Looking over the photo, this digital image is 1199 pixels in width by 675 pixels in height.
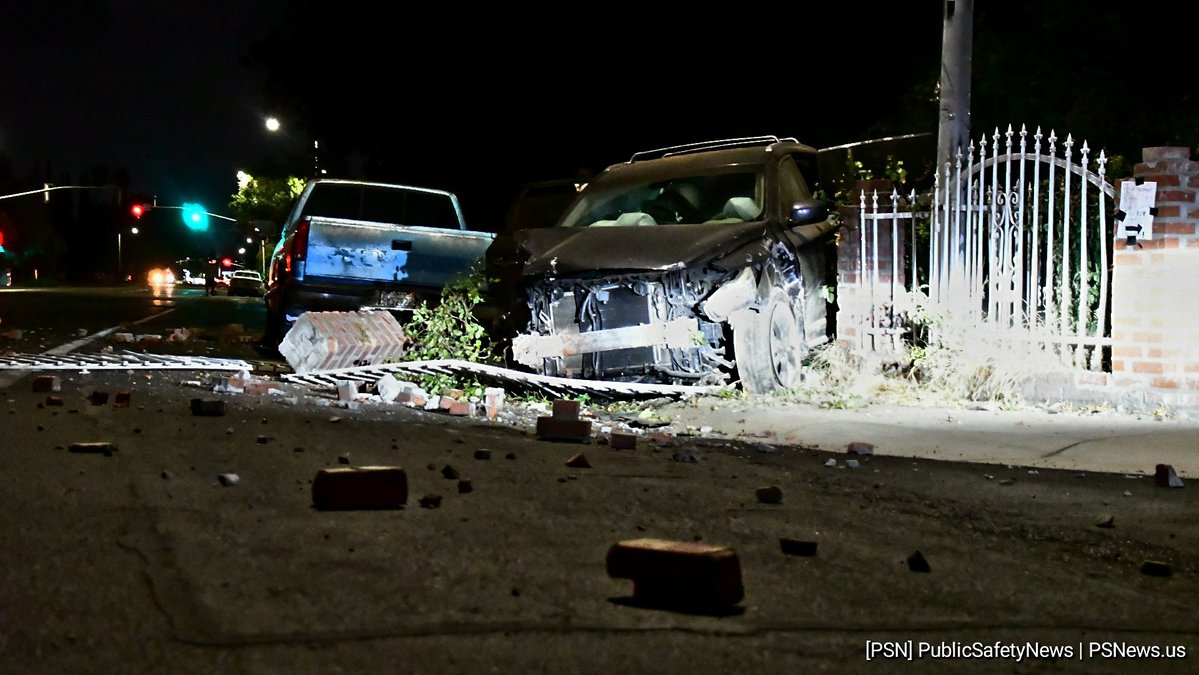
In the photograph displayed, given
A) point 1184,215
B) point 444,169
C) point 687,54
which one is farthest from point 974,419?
point 444,169

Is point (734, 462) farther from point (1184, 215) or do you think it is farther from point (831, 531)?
point (1184, 215)

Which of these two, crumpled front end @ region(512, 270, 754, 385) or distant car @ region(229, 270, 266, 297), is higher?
distant car @ region(229, 270, 266, 297)

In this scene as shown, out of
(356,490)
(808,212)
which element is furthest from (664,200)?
(356,490)

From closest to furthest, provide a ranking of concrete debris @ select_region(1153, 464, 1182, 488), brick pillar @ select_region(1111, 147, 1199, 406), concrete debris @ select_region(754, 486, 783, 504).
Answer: concrete debris @ select_region(754, 486, 783, 504) → concrete debris @ select_region(1153, 464, 1182, 488) → brick pillar @ select_region(1111, 147, 1199, 406)

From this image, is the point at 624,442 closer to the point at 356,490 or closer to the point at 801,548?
the point at 356,490

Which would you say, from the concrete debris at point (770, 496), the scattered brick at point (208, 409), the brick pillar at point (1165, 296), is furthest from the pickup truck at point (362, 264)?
the concrete debris at point (770, 496)

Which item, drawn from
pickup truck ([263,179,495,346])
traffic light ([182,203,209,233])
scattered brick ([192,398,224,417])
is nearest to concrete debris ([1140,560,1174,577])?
scattered brick ([192,398,224,417])

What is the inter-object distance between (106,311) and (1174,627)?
69.0ft

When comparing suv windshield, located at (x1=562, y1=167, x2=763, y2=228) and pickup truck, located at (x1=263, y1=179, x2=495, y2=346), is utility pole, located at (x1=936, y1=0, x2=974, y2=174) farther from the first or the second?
pickup truck, located at (x1=263, y1=179, x2=495, y2=346)

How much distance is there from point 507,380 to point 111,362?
3.86m

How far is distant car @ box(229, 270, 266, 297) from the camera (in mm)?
43875

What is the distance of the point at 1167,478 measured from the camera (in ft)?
20.8

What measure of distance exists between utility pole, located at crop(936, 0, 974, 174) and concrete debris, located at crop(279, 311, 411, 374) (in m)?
4.71

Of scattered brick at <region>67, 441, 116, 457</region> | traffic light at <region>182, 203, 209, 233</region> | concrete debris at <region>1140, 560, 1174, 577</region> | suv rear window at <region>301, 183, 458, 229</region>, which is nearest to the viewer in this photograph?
concrete debris at <region>1140, 560, 1174, 577</region>
